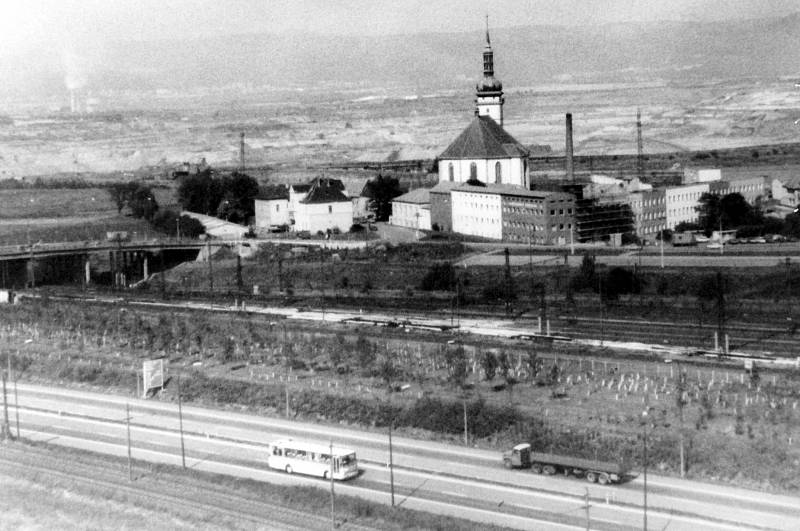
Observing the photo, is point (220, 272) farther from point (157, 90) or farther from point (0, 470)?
point (157, 90)

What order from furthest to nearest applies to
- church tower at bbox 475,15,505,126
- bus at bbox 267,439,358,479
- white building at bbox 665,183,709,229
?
church tower at bbox 475,15,505,126, white building at bbox 665,183,709,229, bus at bbox 267,439,358,479

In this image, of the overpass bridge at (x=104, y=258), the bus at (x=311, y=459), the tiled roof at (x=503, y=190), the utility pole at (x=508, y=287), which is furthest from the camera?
the tiled roof at (x=503, y=190)

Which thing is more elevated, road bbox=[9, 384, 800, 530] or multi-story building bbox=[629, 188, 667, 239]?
multi-story building bbox=[629, 188, 667, 239]

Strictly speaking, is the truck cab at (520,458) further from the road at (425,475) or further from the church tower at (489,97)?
the church tower at (489,97)

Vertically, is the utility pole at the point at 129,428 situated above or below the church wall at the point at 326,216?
below

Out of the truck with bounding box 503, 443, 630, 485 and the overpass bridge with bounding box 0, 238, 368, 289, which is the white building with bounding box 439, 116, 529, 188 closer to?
the overpass bridge with bounding box 0, 238, 368, 289

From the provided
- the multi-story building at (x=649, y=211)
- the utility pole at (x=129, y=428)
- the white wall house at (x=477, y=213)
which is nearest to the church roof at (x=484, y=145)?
the white wall house at (x=477, y=213)

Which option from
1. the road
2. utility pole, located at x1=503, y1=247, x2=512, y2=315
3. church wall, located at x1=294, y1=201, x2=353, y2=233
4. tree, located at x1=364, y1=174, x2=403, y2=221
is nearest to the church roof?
tree, located at x1=364, y1=174, x2=403, y2=221
